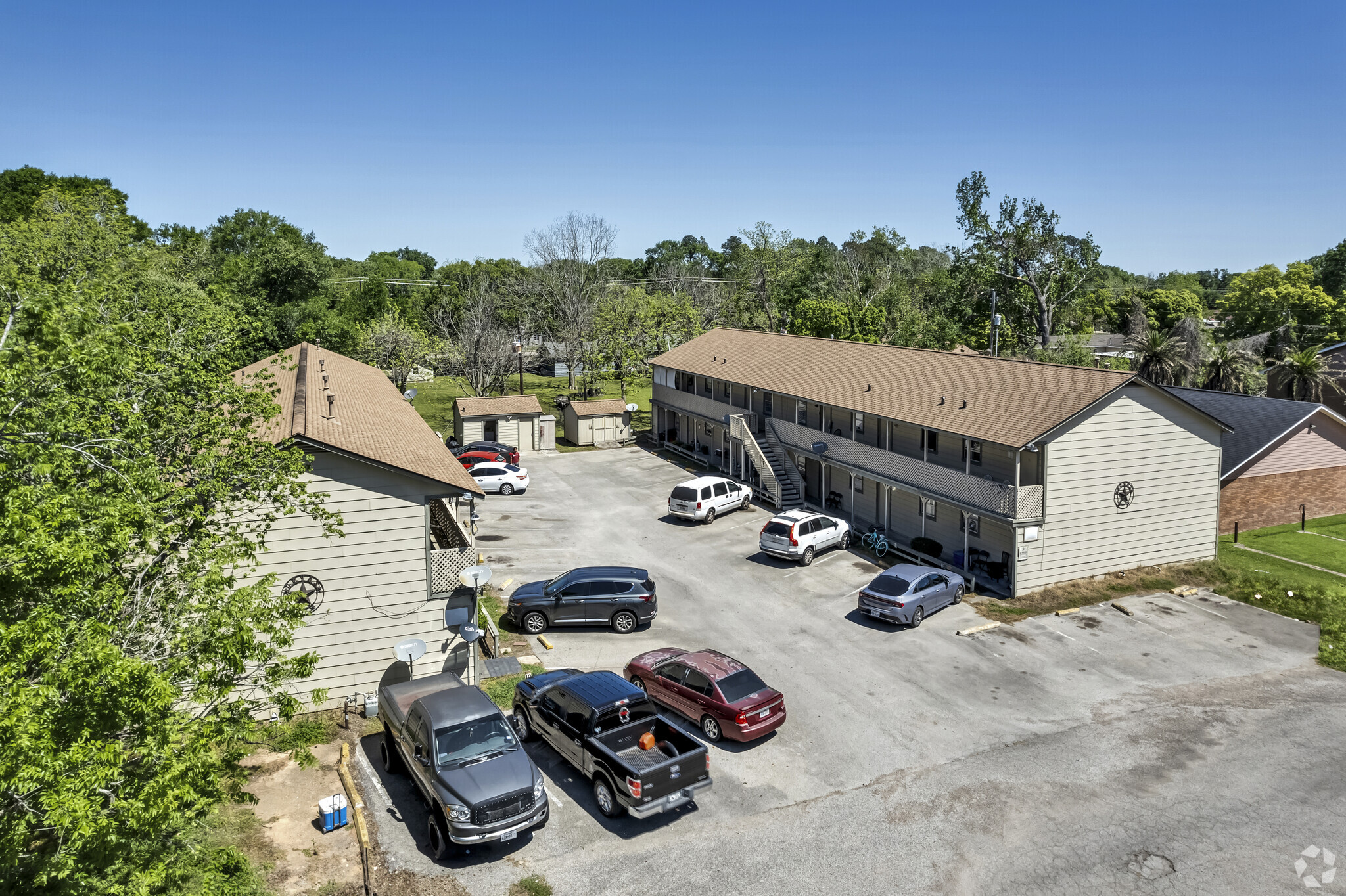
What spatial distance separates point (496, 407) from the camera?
48688 millimetres

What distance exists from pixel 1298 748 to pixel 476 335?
5247cm

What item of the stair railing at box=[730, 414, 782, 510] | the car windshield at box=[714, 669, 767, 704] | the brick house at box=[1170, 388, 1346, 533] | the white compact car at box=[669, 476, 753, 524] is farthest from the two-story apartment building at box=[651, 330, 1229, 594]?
the car windshield at box=[714, 669, 767, 704]

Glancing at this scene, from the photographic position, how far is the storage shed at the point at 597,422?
51.6 m

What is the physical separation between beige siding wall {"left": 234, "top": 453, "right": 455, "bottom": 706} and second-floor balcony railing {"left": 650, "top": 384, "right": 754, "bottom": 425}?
24590 mm

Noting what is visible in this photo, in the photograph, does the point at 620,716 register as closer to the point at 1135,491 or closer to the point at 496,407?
the point at 1135,491

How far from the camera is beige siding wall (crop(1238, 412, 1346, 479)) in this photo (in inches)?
1341

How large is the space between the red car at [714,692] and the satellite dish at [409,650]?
4.86 meters

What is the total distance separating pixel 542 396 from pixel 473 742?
5868 cm

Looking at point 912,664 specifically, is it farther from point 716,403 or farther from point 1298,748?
point 716,403

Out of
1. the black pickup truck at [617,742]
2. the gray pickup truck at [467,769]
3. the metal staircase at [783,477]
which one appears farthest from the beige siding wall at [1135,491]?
the gray pickup truck at [467,769]

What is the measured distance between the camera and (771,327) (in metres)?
76.2

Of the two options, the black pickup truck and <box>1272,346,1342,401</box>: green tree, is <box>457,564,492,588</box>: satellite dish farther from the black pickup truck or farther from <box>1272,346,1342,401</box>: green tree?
<box>1272,346,1342,401</box>: green tree

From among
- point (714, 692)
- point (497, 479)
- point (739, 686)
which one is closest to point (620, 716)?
point (714, 692)

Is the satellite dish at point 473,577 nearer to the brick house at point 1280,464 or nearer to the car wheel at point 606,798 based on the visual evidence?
the car wheel at point 606,798
